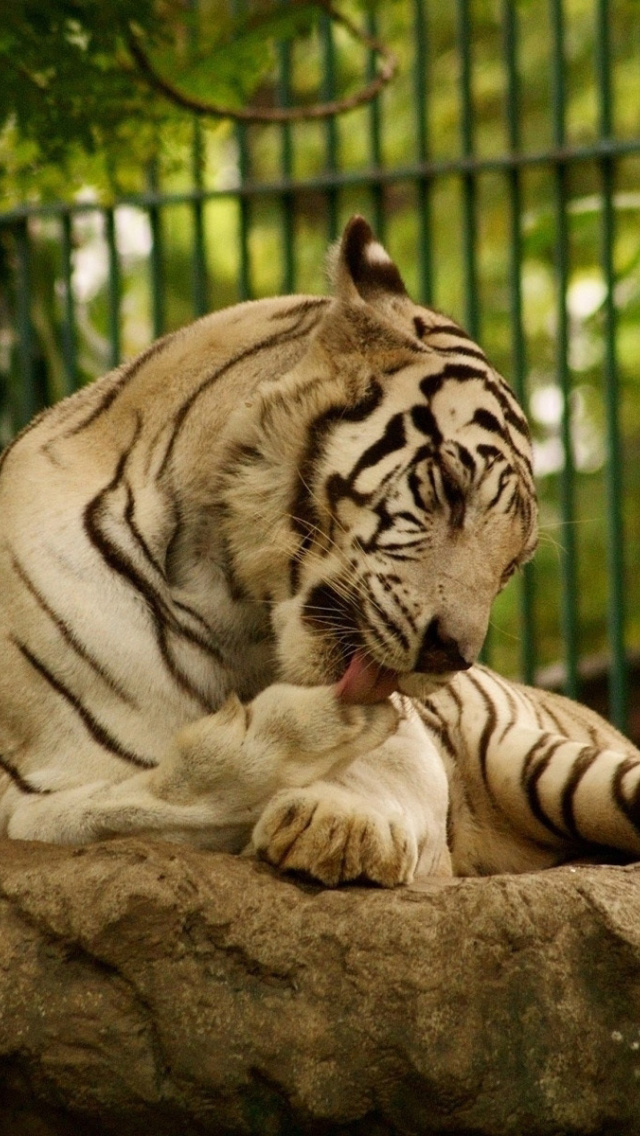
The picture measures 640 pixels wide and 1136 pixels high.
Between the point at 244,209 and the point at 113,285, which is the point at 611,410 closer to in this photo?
the point at 244,209

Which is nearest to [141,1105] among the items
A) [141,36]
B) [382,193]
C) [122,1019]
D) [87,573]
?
[122,1019]

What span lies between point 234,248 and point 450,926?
9.97 meters

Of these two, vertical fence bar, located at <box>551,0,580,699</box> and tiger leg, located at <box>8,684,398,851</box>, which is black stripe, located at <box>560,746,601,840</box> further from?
vertical fence bar, located at <box>551,0,580,699</box>

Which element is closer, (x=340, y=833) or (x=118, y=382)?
(x=340, y=833)

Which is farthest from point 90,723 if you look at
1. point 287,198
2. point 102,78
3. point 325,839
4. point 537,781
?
point 287,198

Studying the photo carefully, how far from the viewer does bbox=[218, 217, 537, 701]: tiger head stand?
3207 mm

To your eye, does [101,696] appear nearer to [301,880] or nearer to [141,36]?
[301,880]

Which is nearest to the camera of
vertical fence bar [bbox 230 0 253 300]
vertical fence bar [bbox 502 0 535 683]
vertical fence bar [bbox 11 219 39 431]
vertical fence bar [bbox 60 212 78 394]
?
vertical fence bar [bbox 502 0 535 683]

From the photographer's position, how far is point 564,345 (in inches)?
257

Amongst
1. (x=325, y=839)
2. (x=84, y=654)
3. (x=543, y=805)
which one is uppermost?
(x=84, y=654)

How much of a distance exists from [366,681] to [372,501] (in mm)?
377

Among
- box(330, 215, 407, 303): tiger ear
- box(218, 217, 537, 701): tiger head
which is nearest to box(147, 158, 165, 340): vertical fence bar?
box(330, 215, 407, 303): tiger ear

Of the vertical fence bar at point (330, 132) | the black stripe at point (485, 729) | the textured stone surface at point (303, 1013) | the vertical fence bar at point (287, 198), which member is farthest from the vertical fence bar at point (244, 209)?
the textured stone surface at point (303, 1013)

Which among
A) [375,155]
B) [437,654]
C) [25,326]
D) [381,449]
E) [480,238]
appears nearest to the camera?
[437,654]
